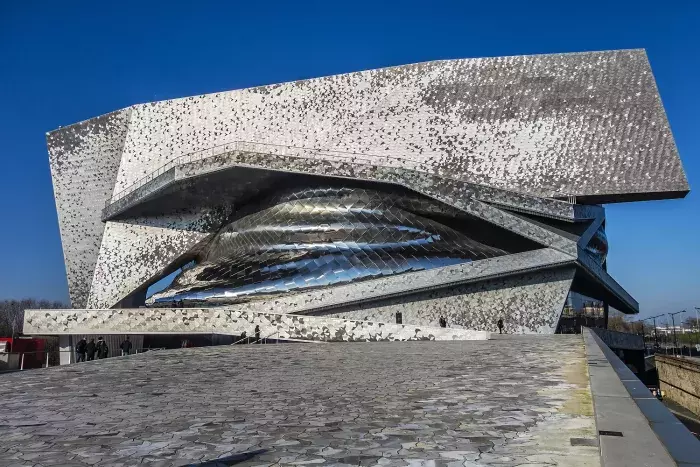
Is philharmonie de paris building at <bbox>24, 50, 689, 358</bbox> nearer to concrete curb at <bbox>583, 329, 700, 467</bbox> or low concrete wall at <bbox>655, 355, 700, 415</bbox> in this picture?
low concrete wall at <bbox>655, 355, 700, 415</bbox>

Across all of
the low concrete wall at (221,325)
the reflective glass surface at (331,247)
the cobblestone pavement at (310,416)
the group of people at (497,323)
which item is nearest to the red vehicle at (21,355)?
the low concrete wall at (221,325)

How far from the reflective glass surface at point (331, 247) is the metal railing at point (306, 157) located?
1324 millimetres

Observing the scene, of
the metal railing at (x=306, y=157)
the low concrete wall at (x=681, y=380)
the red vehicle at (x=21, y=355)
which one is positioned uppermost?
the metal railing at (x=306, y=157)

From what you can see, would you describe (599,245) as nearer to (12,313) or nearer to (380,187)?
(380,187)

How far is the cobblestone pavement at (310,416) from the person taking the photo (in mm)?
3441

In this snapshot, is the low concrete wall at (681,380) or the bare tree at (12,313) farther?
the bare tree at (12,313)

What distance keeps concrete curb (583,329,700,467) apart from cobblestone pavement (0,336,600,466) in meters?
0.17

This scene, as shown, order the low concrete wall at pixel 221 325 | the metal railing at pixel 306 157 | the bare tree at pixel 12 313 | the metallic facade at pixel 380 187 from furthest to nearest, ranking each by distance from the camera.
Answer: the bare tree at pixel 12 313
the metal railing at pixel 306 157
the metallic facade at pixel 380 187
the low concrete wall at pixel 221 325

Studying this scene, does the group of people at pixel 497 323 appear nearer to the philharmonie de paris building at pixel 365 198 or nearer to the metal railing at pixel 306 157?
the philharmonie de paris building at pixel 365 198

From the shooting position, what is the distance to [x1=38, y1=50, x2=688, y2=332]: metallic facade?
1833cm

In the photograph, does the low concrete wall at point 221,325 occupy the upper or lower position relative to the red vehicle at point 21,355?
upper

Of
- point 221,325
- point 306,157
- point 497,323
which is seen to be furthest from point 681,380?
point 221,325

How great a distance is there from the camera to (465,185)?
18.3 metres

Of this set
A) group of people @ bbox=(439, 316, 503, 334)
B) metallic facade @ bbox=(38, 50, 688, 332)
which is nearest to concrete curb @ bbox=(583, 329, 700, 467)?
group of people @ bbox=(439, 316, 503, 334)
